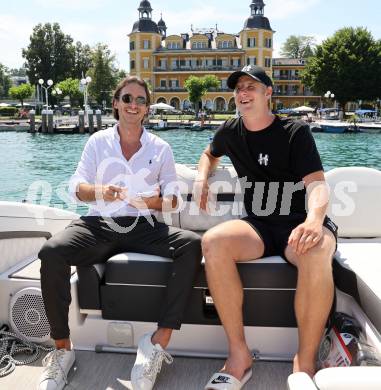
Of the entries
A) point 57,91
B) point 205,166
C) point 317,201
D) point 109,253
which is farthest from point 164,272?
point 57,91

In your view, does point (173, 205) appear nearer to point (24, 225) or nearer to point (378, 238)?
point (24, 225)

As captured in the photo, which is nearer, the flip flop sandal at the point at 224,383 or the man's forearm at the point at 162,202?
the flip flop sandal at the point at 224,383

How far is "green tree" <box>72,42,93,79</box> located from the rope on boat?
202 ft

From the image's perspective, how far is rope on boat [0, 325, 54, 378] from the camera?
7.89 feet

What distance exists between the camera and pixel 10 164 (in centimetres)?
2161

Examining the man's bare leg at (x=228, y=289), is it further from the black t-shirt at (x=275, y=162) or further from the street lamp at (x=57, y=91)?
the street lamp at (x=57, y=91)

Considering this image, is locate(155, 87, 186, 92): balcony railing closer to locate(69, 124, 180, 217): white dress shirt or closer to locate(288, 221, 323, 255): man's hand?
locate(69, 124, 180, 217): white dress shirt

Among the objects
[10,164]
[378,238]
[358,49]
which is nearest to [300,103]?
[358,49]

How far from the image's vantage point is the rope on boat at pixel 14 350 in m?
2.40

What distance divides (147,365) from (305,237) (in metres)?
0.91

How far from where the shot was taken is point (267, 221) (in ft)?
8.11

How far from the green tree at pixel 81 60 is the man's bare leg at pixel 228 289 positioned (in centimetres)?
6203

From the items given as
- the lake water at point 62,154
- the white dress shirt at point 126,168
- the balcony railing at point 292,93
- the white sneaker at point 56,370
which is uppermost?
the balcony railing at point 292,93

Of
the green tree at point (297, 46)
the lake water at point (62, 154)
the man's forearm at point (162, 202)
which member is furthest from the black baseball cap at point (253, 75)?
the green tree at point (297, 46)
